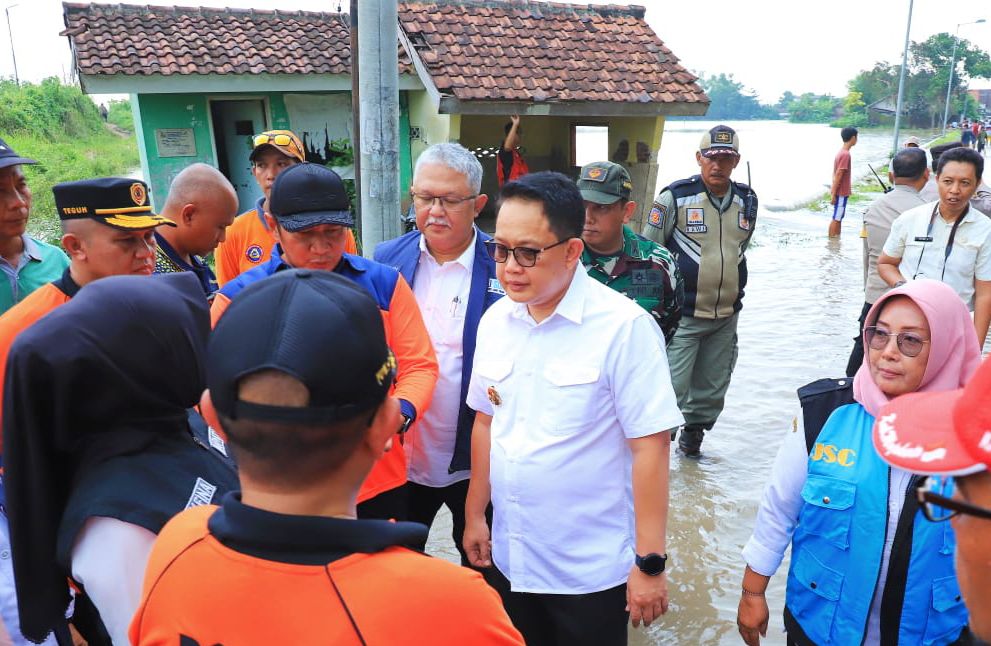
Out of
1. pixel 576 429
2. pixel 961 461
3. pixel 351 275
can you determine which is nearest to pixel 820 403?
pixel 576 429

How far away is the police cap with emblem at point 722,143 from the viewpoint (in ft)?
13.9

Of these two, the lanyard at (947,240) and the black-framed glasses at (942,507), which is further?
the lanyard at (947,240)

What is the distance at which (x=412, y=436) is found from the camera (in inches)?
107

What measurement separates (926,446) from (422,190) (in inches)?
81.6

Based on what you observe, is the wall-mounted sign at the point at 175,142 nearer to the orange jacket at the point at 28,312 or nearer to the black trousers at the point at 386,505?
the orange jacket at the point at 28,312

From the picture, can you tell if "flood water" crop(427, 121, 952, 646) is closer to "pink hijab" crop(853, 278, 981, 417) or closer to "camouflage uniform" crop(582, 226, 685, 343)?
"pink hijab" crop(853, 278, 981, 417)

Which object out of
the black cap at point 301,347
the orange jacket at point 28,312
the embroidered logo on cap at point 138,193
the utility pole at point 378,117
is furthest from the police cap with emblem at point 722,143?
the black cap at point 301,347

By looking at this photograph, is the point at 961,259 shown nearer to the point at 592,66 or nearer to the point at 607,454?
the point at 607,454

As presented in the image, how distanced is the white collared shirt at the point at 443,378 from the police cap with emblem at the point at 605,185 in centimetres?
70

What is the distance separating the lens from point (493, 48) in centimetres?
1105

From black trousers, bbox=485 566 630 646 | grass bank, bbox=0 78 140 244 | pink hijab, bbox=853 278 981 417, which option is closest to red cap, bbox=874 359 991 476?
pink hijab, bbox=853 278 981 417

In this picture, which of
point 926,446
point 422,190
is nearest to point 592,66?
point 422,190

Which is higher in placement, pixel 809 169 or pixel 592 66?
pixel 592 66

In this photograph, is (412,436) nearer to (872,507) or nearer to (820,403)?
(820,403)
